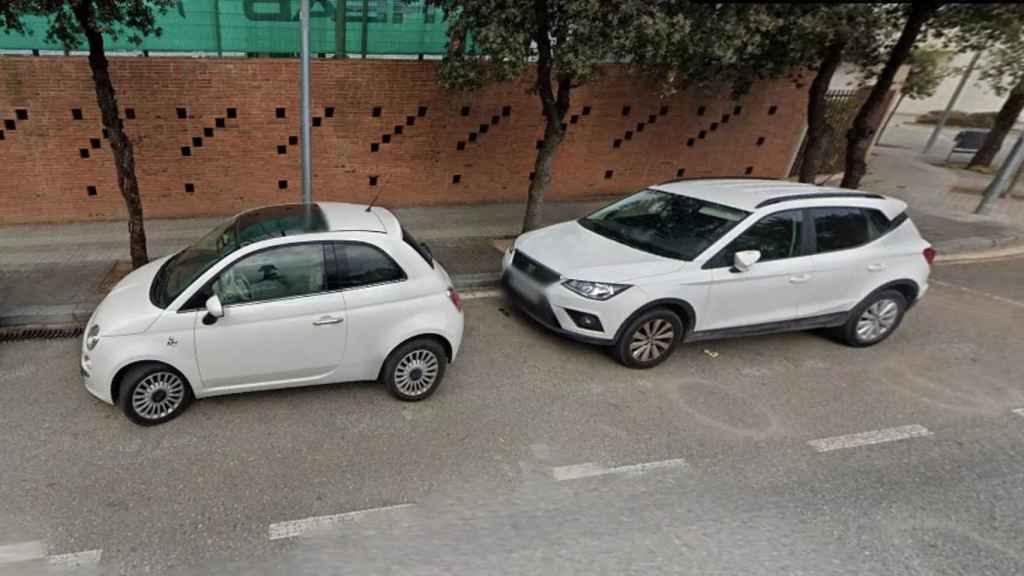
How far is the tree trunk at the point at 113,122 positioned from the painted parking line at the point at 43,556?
3.91 metres

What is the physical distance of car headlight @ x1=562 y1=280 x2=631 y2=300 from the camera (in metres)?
4.66

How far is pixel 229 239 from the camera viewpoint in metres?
4.11

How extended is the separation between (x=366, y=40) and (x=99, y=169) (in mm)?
4467

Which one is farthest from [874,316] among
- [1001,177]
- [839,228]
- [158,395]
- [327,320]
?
[1001,177]

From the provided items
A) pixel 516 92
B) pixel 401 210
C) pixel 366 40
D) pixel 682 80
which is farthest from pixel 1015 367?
pixel 366 40

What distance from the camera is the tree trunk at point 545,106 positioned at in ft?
20.6

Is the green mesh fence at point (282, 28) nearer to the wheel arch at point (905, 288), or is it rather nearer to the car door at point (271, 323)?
the car door at point (271, 323)

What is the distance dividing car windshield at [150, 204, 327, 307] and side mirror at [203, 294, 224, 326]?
0.94 ft

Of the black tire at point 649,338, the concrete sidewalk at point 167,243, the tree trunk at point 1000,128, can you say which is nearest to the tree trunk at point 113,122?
the concrete sidewalk at point 167,243

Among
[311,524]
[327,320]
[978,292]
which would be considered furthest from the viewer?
[978,292]

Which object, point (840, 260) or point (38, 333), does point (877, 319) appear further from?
point (38, 333)

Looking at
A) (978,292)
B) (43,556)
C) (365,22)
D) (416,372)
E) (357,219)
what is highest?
(365,22)

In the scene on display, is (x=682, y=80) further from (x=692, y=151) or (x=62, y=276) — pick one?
(x=62, y=276)

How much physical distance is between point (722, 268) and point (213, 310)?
417cm
